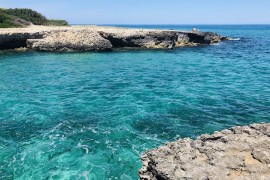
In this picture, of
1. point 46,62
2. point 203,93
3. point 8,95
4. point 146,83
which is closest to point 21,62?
point 46,62

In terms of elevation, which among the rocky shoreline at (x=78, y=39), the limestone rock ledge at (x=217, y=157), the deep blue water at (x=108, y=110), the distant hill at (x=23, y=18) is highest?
the distant hill at (x=23, y=18)

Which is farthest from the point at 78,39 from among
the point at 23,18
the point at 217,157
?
the point at 217,157

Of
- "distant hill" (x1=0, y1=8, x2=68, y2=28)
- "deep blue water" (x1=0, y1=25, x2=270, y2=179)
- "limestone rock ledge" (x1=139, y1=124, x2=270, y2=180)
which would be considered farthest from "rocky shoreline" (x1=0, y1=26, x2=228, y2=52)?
"limestone rock ledge" (x1=139, y1=124, x2=270, y2=180)

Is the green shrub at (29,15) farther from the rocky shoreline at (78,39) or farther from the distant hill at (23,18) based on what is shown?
the rocky shoreline at (78,39)

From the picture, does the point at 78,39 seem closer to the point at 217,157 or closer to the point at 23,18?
the point at 23,18

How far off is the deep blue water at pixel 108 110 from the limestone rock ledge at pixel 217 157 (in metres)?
4.19

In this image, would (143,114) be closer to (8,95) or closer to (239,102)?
(239,102)

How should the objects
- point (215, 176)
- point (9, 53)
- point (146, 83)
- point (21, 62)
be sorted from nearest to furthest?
point (215, 176) → point (146, 83) → point (21, 62) → point (9, 53)

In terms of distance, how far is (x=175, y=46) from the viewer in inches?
2253

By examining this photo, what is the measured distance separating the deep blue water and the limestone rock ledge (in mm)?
4193

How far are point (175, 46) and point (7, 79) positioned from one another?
3547cm

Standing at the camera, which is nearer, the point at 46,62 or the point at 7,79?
the point at 7,79

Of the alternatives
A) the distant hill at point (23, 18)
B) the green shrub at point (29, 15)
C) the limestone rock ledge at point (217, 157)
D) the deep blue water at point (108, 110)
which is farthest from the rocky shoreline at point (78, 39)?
the limestone rock ledge at point (217, 157)

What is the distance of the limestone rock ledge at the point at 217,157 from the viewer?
7.19 meters
